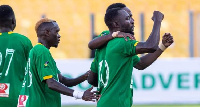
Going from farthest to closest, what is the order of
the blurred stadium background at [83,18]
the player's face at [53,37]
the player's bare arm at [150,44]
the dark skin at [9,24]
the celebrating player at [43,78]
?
the blurred stadium background at [83,18], the dark skin at [9,24], the player's face at [53,37], the celebrating player at [43,78], the player's bare arm at [150,44]

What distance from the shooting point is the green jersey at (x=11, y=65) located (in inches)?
268

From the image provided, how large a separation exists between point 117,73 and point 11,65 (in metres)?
1.65

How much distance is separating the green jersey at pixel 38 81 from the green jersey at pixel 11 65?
2.10 feet

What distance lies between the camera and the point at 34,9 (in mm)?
19047

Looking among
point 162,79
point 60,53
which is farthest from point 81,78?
point 60,53

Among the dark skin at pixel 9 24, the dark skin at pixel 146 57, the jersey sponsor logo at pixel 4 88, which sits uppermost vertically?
the dark skin at pixel 9 24

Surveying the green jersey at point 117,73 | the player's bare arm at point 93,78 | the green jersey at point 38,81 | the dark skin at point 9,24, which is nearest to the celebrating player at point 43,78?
the green jersey at point 38,81

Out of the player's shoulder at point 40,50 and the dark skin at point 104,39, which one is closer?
the dark skin at point 104,39

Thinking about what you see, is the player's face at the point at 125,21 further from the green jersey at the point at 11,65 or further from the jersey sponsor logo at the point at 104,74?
the green jersey at the point at 11,65

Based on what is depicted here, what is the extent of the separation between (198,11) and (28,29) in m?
5.34

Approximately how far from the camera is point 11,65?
6.80m

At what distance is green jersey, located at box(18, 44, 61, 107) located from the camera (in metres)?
6.10

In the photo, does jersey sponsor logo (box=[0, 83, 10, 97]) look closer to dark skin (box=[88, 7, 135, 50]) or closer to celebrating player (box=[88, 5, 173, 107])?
dark skin (box=[88, 7, 135, 50])

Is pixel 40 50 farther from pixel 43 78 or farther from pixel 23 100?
pixel 23 100
